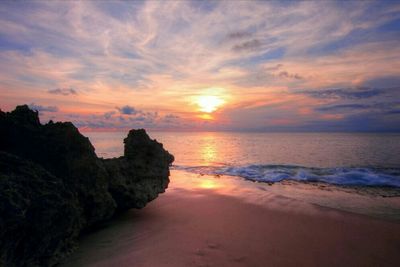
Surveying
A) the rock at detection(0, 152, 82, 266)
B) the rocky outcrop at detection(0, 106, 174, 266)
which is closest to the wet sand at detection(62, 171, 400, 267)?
the rocky outcrop at detection(0, 106, 174, 266)

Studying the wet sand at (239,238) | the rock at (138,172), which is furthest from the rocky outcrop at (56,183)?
the wet sand at (239,238)

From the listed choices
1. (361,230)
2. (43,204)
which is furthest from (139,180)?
(361,230)

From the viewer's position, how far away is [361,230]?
29.7 feet

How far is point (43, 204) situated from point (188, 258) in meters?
3.30

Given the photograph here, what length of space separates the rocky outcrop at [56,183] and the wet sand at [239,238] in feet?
2.36

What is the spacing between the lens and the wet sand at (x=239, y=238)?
6.77 meters

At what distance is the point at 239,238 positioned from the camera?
7965 mm

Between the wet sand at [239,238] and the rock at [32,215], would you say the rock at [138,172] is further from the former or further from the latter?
the rock at [32,215]

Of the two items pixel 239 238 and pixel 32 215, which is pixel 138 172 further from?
pixel 32 215

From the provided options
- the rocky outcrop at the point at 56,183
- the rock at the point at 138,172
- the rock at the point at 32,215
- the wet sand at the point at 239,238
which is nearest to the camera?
the rock at the point at 32,215

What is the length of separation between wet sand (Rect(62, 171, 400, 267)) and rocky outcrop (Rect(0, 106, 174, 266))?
28.3 inches

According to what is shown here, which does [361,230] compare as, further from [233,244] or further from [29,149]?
[29,149]

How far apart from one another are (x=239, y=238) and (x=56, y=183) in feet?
15.7

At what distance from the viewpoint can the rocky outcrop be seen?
4953mm
